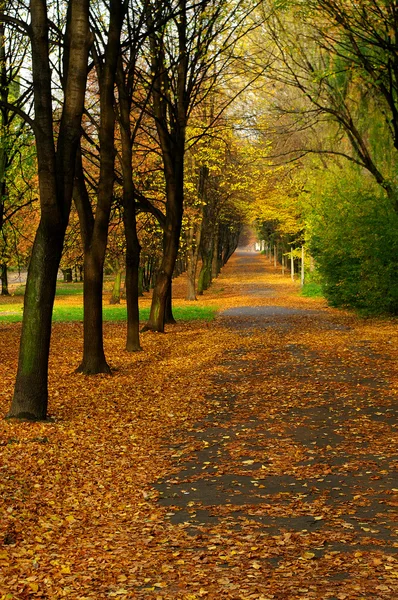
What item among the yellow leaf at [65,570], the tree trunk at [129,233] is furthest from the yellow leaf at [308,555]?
the tree trunk at [129,233]

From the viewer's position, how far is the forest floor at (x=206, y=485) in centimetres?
502

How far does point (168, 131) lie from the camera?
80.7 feet

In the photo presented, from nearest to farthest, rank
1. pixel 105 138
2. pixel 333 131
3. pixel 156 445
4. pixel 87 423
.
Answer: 1. pixel 156 445
2. pixel 87 423
3. pixel 105 138
4. pixel 333 131

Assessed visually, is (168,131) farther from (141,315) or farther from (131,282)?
(141,315)

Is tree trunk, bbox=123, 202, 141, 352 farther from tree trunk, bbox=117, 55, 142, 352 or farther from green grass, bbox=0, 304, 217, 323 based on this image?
green grass, bbox=0, 304, 217, 323

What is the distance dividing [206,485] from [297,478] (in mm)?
880

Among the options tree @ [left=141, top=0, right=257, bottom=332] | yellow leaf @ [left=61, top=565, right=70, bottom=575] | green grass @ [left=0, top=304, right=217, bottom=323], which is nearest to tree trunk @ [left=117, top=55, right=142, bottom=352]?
tree @ [left=141, top=0, right=257, bottom=332]

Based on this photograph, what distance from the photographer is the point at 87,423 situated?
10266 millimetres

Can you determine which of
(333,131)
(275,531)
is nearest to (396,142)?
(333,131)

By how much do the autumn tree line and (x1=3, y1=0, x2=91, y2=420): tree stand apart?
0.02m

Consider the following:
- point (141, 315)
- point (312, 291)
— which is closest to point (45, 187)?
point (141, 315)

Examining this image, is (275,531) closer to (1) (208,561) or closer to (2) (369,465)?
(1) (208,561)

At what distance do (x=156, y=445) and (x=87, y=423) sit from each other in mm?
1450

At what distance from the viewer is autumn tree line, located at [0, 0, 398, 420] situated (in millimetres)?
9930
